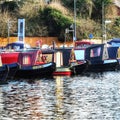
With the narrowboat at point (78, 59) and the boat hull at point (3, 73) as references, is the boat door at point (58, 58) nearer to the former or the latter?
the narrowboat at point (78, 59)

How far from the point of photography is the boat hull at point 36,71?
53688mm

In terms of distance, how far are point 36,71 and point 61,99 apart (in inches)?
619

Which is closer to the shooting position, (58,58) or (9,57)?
(9,57)

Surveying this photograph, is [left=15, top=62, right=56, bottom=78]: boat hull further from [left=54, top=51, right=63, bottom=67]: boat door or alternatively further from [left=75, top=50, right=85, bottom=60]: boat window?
[left=75, top=50, right=85, bottom=60]: boat window

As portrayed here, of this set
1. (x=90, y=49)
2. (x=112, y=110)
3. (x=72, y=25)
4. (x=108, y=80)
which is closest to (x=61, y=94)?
(x=112, y=110)

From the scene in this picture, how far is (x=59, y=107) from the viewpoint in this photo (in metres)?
35.2

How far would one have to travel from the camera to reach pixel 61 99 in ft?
126

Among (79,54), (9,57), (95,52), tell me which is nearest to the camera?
(9,57)

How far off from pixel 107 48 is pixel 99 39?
51.9 ft

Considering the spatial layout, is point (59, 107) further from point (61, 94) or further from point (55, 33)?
point (55, 33)

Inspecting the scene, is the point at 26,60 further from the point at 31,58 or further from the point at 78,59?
the point at 78,59

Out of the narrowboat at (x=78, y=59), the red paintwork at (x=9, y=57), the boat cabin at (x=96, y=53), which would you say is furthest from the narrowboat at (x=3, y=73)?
the boat cabin at (x=96, y=53)

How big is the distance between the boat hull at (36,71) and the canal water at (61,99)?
1726mm

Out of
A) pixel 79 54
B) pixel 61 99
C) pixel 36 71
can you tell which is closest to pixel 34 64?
pixel 36 71
